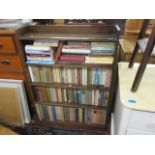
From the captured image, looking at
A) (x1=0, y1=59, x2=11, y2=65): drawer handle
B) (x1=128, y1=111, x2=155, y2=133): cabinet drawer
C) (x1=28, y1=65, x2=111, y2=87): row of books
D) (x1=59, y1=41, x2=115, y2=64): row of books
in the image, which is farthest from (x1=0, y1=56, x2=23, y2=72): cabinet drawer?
(x1=128, y1=111, x2=155, y2=133): cabinet drawer

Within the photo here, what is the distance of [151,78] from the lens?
0.98 meters

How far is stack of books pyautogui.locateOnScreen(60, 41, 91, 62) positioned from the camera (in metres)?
1.07

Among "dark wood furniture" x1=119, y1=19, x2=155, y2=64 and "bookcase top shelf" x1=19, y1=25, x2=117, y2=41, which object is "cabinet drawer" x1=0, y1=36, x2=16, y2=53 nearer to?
"bookcase top shelf" x1=19, y1=25, x2=117, y2=41

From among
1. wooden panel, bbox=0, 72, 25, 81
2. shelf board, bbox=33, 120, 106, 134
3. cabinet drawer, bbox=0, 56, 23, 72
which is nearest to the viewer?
cabinet drawer, bbox=0, 56, 23, 72

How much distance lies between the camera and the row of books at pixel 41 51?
3.52 feet

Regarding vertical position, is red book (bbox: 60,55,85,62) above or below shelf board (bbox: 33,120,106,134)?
above

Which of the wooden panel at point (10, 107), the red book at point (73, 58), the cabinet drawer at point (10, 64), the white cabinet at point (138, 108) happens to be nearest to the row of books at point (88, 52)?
the red book at point (73, 58)

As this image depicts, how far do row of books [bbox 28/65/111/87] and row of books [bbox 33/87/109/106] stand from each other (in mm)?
94

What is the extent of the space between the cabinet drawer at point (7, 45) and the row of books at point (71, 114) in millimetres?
625

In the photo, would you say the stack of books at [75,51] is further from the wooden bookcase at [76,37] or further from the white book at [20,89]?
the white book at [20,89]

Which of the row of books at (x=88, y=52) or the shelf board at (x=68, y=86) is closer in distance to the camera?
the row of books at (x=88, y=52)

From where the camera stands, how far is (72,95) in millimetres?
1336

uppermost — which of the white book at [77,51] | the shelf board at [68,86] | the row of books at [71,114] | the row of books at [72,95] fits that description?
the white book at [77,51]
